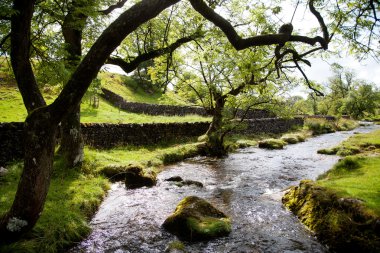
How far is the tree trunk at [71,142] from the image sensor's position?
12.4 meters

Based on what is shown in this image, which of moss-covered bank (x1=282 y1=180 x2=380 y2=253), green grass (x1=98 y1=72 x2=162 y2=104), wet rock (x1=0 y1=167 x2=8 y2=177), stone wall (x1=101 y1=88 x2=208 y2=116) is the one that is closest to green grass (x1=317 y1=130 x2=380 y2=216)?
moss-covered bank (x1=282 y1=180 x2=380 y2=253)

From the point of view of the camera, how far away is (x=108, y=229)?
796 centimetres

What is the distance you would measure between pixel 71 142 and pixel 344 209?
34.6 feet

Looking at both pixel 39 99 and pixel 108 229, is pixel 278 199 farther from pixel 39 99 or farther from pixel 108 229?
pixel 39 99

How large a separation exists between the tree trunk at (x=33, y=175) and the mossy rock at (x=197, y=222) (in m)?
3.46

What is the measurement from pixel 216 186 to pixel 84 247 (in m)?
6.73

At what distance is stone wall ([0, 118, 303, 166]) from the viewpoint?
12.0 metres

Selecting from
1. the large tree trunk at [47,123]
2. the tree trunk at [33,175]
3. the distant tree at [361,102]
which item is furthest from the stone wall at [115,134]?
the distant tree at [361,102]

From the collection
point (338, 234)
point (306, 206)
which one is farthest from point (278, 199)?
point (338, 234)

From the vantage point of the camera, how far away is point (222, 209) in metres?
9.63

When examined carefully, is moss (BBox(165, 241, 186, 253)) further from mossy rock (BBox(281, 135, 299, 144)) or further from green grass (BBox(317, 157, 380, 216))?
mossy rock (BBox(281, 135, 299, 144))

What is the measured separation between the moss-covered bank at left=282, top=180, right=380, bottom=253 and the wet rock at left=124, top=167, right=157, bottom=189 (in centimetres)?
598

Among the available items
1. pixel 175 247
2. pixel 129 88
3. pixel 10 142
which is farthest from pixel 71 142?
pixel 129 88

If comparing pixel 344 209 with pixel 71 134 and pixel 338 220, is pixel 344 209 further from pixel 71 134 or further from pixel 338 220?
pixel 71 134
